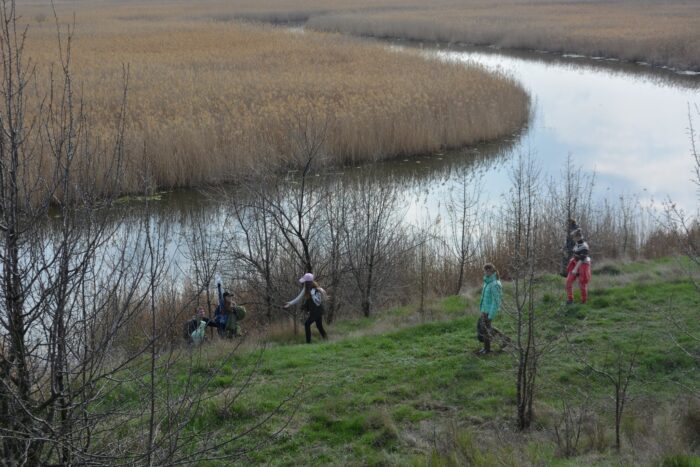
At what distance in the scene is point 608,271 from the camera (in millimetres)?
14922

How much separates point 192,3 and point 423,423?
91.9m

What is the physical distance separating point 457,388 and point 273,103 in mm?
20404

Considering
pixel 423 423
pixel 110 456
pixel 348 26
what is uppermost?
pixel 348 26

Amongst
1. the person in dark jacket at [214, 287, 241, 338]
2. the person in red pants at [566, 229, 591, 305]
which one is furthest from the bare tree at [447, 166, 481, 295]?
the person in dark jacket at [214, 287, 241, 338]

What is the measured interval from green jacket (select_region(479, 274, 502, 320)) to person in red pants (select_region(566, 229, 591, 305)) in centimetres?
205

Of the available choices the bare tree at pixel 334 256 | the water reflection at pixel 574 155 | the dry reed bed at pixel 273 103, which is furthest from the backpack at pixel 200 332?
the dry reed bed at pixel 273 103

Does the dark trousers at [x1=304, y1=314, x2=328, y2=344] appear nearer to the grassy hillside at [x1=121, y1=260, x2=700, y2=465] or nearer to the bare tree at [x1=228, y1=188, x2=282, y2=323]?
the grassy hillside at [x1=121, y1=260, x2=700, y2=465]

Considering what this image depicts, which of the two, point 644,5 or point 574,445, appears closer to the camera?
point 574,445

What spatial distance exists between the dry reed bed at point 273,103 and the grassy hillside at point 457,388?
22.9ft

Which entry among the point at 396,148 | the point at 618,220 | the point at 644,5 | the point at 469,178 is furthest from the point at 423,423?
the point at 644,5

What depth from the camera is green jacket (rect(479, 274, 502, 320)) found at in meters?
10.8

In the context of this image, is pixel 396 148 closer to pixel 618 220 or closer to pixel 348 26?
pixel 618 220

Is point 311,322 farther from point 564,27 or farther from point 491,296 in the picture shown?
point 564,27

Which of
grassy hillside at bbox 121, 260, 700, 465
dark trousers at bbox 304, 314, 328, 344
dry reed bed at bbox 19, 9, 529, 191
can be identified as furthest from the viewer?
dry reed bed at bbox 19, 9, 529, 191
